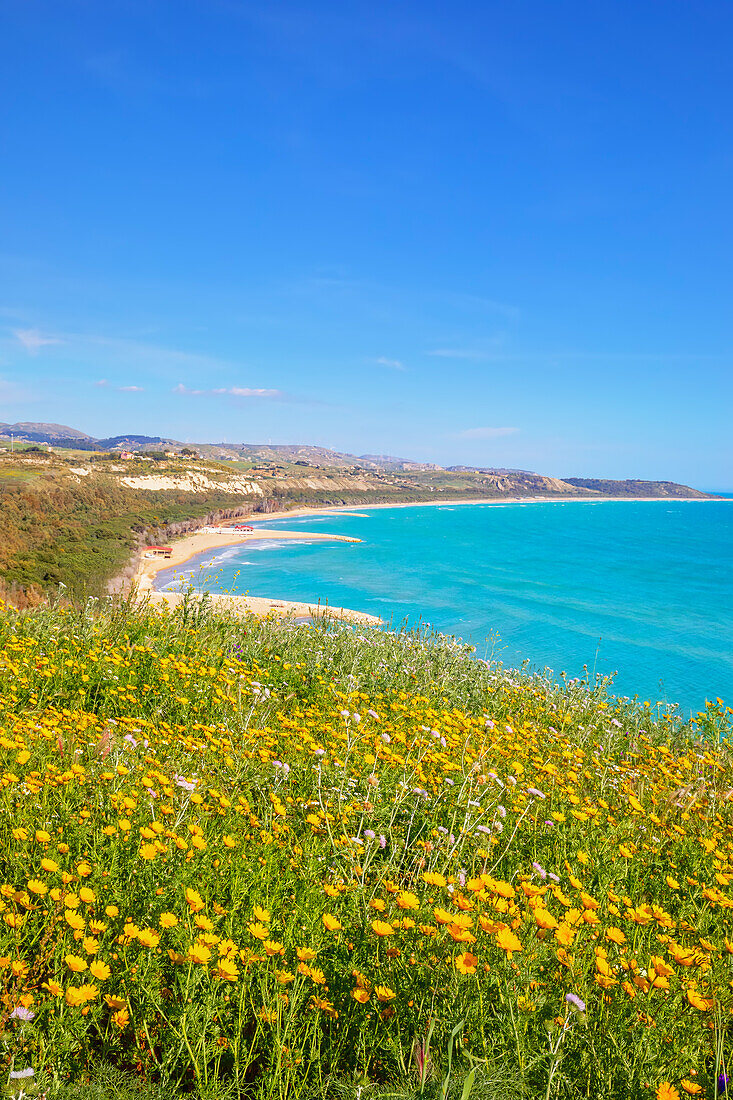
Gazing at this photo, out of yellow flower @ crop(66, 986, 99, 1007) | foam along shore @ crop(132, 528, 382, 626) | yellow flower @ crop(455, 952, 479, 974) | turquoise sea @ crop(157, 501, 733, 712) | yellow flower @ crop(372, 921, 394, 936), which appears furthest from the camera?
foam along shore @ crop(132, 528, 382, 626)

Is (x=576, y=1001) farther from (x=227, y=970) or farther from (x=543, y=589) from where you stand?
(x=543, y=589)

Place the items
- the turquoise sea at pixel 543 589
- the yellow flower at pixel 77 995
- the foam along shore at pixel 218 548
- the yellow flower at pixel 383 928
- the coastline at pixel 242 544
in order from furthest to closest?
1. the foam along shore at pixel 218 548
2. the turquoise sea at pixel 543 589
3. the coastline at pixel 242 544
4. the yellow flower at pixel 383 928
5. the yellow flower at pixel 77 995

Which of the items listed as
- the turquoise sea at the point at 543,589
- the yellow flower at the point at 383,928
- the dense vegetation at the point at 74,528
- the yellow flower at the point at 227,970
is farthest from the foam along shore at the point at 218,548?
the yellow flower at the point at 227,970

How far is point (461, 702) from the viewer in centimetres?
734

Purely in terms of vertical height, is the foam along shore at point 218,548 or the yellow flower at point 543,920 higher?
the yellow flower at point 543,920

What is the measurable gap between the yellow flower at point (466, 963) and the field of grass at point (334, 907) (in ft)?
0.04

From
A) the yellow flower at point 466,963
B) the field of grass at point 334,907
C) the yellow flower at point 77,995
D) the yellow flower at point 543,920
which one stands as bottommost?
the field of grass at point 334,907

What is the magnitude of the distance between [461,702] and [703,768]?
8.92ft

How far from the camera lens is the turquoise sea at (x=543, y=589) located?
34969 millimetres

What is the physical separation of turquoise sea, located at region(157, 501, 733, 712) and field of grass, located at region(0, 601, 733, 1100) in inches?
236

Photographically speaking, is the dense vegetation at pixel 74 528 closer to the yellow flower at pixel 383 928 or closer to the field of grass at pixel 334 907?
the field of grass at pixel 334 907

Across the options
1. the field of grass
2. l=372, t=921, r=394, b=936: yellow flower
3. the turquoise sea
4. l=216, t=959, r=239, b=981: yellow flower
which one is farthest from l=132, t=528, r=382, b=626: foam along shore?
l=216, t=959, r=239, b=981: yellow flower

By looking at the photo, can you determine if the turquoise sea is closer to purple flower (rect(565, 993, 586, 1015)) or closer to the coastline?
the coastline

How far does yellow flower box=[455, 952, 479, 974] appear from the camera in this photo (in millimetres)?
1867
